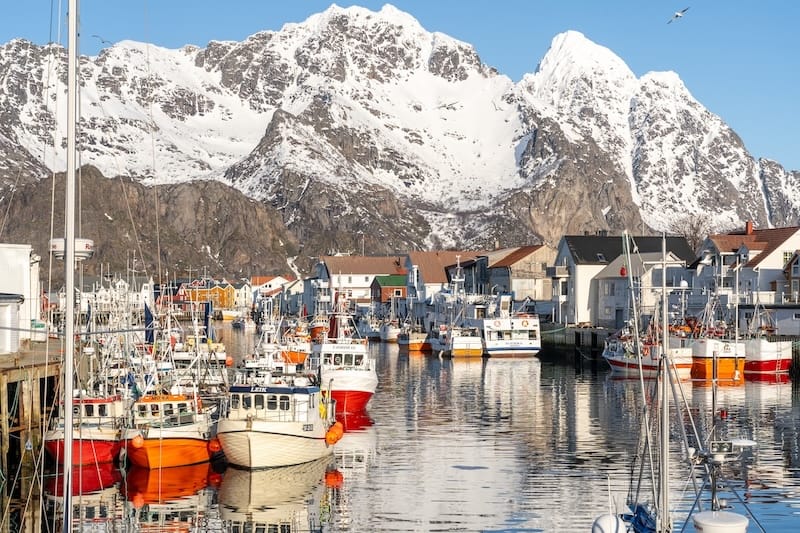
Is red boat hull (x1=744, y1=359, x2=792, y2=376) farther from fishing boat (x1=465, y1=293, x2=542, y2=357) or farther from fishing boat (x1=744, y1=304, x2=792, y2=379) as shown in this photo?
fishing boat (x1=465, y1=293, x2=542, y2=357)

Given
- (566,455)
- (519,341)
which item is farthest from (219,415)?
(519,341)

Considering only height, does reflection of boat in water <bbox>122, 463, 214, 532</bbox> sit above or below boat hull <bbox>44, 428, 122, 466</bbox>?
below

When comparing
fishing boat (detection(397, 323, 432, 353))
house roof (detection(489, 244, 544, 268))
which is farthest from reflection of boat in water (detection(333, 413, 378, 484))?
house roof (detection(489, 244, 544, 268))

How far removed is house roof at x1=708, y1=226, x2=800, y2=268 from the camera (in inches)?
4459

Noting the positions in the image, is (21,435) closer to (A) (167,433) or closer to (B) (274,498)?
(A) (167,433)

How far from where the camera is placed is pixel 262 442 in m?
46.2

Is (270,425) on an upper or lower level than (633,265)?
lower

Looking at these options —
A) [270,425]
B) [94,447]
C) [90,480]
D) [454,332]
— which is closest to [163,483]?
[90,480]

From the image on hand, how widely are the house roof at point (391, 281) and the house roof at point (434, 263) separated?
416 inches

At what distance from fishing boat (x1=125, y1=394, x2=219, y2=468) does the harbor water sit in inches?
30.0

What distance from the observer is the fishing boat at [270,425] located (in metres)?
46.2

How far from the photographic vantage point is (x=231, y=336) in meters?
170

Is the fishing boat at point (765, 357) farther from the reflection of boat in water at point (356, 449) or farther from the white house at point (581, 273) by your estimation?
the white house at point (581, 273)

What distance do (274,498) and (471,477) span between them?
8255 millimetres
